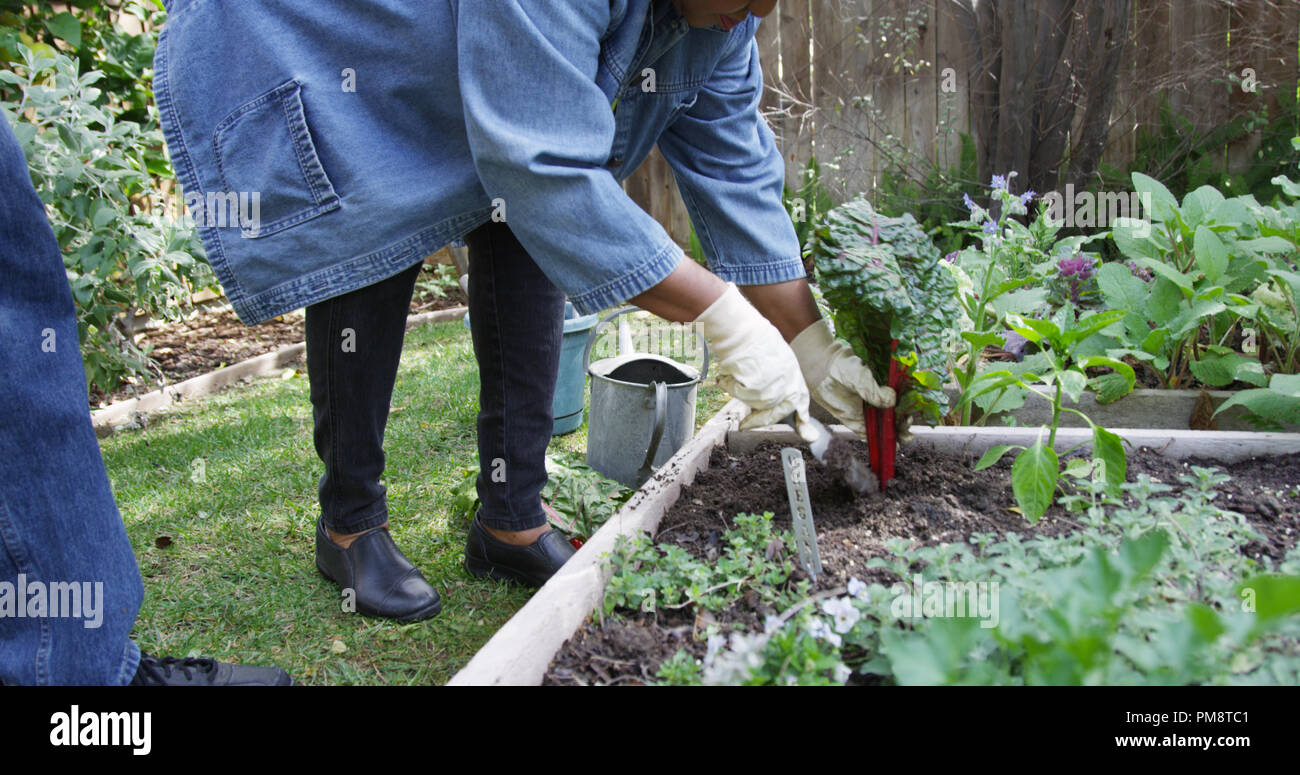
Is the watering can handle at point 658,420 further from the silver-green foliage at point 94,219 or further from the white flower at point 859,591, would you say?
the silver-green foliage at point 94,219

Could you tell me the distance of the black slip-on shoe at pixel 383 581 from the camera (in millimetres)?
1845

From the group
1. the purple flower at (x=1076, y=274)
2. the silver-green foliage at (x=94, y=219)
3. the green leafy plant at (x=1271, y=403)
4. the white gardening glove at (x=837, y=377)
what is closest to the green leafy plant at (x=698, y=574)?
the white gardening glove at (x=837, y=377)

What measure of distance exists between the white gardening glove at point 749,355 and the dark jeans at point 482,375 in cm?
46

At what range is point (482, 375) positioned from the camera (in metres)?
1.90

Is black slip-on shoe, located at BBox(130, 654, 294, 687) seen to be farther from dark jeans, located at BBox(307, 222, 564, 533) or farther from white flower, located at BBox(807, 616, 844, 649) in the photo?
white flower, located at BBox(807, 616, 844, 649)

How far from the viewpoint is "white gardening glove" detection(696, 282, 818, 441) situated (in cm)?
149

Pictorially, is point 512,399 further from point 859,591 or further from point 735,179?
point 859,591

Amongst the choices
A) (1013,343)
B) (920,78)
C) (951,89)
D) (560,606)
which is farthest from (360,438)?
(920,78)

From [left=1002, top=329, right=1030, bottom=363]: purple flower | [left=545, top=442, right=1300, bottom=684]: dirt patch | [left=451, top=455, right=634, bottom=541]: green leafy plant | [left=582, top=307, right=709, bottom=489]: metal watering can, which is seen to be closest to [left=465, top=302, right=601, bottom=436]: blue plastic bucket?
[left=582, top=307, right=709, bottom=489]: metal watering can

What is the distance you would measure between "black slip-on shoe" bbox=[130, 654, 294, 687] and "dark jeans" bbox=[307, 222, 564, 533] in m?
0.37

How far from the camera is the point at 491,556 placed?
6.54 ft

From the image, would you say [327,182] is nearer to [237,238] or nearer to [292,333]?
[237,238]

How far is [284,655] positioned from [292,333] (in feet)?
10.4
